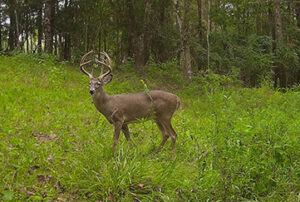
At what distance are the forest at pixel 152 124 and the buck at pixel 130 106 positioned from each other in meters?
0.32

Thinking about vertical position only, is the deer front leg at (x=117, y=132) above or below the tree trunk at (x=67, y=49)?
below

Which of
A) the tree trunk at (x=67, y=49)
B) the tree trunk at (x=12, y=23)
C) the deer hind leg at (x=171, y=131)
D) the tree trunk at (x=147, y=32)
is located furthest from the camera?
the tree trunk at (x=67, y=49)

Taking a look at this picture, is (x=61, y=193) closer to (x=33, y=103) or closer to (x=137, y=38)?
(x=33, y=103)

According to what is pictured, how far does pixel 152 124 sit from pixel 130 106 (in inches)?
35.3

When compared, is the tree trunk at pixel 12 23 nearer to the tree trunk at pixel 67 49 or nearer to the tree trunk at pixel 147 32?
the tree trunk at pixel 67 49

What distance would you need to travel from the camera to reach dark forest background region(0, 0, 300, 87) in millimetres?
14445

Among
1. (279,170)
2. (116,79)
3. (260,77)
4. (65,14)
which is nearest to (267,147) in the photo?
(279,170)

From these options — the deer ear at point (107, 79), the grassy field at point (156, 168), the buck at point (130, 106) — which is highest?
the deer ear at point (107, 79)

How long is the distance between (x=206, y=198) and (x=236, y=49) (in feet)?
38.3

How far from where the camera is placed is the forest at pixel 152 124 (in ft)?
15.0

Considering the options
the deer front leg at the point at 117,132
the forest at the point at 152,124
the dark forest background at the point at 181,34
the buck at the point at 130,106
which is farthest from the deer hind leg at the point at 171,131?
the dark forest background at the point at 181,34

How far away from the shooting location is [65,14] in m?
18.5

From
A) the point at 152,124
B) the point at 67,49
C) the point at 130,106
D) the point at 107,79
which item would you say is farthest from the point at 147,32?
the point at 152,124

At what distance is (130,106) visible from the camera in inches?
262
